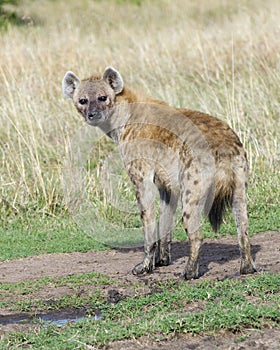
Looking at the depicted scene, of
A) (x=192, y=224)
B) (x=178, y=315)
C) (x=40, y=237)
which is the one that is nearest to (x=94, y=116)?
(x=192, y=224)

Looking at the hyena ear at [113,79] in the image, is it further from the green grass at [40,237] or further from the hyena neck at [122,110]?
the green grass at [40,237]

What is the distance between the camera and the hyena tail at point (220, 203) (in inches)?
183

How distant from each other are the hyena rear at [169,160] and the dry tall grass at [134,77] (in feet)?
6.10

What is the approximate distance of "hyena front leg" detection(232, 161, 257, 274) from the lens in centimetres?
468

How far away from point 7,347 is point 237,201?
5.83 ft

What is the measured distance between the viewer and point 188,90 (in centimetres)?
929

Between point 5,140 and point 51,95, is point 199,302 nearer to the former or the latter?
point 5,140

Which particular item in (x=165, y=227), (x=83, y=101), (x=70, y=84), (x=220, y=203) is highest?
(x=70, y=84)

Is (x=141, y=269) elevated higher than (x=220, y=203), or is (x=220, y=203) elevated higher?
(x=220, y=203)

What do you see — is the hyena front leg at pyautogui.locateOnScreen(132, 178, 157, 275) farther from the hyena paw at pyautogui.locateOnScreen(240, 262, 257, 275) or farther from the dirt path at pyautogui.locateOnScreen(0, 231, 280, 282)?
the hyena paw at pyautogui.locateOnScreen(240, 262, 257, 275)

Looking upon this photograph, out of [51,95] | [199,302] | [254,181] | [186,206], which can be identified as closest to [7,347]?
[199,302]

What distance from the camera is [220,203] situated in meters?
4.72

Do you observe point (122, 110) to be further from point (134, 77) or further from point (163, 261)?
point (134, 77)

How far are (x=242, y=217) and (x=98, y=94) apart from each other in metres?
1.50
